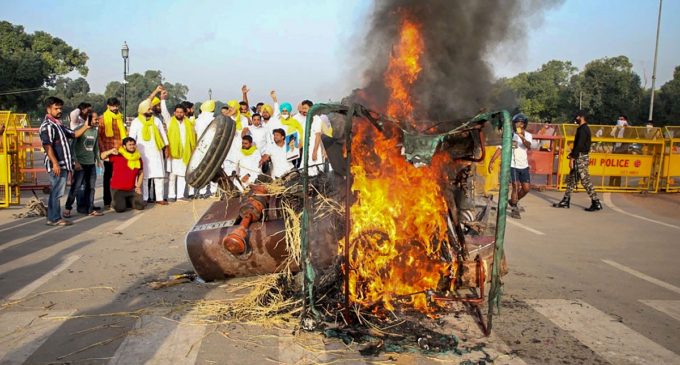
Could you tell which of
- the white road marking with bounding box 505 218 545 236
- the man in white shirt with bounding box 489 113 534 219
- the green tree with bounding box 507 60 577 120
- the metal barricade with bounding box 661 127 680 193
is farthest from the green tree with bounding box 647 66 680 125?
the white road marking with bounding box 505 218 545 236

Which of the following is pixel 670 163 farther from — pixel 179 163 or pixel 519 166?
pixel 179 163

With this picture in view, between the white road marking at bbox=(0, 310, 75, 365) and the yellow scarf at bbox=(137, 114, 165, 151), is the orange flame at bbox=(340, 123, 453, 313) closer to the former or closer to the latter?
the white road marking at bbox=(0, 310, 75, 365)

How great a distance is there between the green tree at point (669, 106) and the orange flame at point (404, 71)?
4761 cm

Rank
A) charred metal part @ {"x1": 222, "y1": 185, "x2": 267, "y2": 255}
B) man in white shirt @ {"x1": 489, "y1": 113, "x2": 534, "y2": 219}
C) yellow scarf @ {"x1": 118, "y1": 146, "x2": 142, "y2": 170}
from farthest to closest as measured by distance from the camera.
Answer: yellow scarf @ {"x1": 118, "y1": 146, "x2": 142, "y2": 170} → man in white shirt @ {"x1": 489, "y1": 113, "x2": 534, "y2": 219} → charred metal part @ {"x1": 222, "y1": 185, "x2": 267, "y2": 255}

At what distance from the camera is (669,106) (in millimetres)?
45719

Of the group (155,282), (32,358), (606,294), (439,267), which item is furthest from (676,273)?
(32,358)

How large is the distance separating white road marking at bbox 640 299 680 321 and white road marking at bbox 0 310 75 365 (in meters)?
5.57

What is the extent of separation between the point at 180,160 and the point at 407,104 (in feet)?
26.3

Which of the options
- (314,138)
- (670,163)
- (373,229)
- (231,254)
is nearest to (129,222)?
(314,138)

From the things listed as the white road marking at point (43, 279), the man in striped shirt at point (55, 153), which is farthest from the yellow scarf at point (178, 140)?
the white road marking at point (43, 279)

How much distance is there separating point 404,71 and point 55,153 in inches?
257

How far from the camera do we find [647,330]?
4.33 m

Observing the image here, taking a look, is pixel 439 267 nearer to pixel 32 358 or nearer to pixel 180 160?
pixel 32 358

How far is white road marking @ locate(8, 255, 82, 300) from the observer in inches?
200
